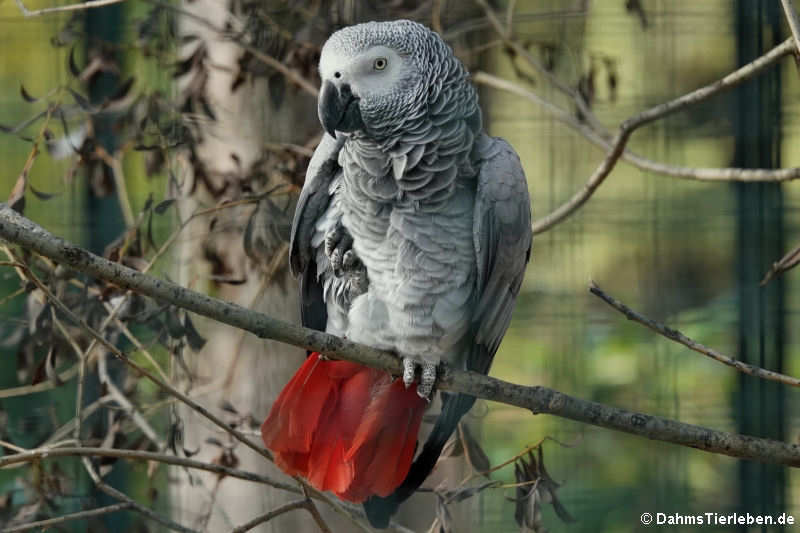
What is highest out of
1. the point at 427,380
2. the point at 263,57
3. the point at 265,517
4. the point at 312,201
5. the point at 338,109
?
the point at 263,57

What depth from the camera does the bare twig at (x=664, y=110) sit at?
1.06 metres

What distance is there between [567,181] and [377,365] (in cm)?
114

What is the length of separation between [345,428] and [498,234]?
350mm

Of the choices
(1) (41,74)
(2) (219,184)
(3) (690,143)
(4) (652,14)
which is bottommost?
(2) (219,184)

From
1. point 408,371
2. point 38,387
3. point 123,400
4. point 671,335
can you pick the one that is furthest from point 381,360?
point 38,387

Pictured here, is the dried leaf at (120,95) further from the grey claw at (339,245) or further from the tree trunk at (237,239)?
the grey claw at (339,245)

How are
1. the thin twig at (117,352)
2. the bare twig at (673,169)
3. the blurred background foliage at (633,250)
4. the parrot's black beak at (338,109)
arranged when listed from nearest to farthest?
the thin twig at (117,352) < the parrot's black beak at (338,109) < the bare twig at (673,169) < the blurred background foliage at (633,250)

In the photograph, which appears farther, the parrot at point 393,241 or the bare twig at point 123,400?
the bare twig at point 123,400

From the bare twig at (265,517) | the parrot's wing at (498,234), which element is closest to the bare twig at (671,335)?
the parrot's wing at (498,234)

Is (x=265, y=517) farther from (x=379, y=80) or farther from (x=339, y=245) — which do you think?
(x=379, y=80)

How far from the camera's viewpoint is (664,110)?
1148 mm

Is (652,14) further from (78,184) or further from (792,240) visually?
(78,184)

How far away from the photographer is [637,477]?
203 centimetres

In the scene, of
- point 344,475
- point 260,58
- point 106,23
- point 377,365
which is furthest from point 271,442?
point 106,23
